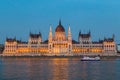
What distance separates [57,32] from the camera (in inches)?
6826

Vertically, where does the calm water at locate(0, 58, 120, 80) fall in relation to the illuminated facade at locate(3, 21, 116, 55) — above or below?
below

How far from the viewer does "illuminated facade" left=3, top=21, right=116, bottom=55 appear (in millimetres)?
166000

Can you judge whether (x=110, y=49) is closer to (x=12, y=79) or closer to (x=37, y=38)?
(x=37, y=38)

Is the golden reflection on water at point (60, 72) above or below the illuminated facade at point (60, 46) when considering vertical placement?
below

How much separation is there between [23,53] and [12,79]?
407ft

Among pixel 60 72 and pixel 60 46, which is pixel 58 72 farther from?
pixel 60 46

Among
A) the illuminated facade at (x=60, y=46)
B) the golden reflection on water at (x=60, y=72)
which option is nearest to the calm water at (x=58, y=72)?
the golden reflection on water at (x=60, y=72)

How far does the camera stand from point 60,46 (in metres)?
168

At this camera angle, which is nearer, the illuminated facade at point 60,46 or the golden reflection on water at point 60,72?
the golden reflection on water at point 60,72

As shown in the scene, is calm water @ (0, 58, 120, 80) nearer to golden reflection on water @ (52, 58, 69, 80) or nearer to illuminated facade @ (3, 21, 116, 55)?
golden reflection on water @ (52, 58, 69, 80)

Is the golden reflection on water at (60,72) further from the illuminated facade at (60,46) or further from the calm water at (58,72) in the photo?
the illuminated facade at (60,46)

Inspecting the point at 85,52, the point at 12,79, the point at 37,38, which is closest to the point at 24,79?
the point at 12,79

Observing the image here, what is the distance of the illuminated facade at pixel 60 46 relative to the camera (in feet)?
545

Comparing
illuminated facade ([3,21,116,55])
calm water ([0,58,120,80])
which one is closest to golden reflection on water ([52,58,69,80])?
calm water ([0,58,120,80])
